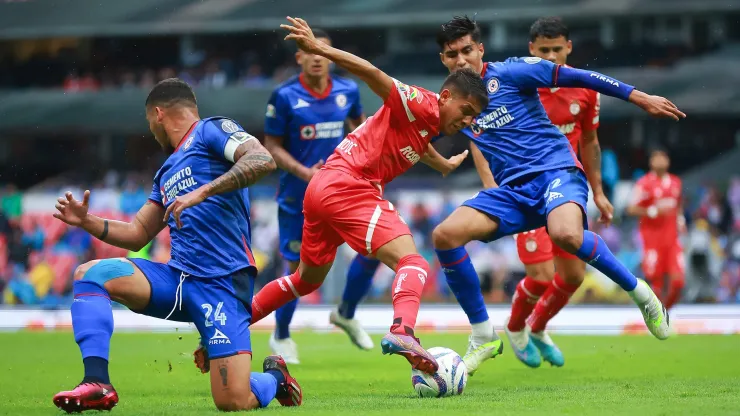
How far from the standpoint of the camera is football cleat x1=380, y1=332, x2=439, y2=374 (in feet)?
17.8

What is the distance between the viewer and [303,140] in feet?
30.5

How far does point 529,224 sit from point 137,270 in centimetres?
288

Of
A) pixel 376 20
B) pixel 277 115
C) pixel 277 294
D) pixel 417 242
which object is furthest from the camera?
pixel 376 20

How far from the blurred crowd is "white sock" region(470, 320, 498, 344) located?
26.2 feet

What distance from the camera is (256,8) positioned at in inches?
924

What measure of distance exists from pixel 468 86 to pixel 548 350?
3.01 metres

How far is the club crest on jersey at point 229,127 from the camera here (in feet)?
18.6

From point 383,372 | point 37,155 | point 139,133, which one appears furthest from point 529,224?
point 37,155

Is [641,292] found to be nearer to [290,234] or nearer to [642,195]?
[290,234]

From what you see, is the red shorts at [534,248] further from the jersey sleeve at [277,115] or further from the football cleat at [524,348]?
the jersey sleeve at [277,115]

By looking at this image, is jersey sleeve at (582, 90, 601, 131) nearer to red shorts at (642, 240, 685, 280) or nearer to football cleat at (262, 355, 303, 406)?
football cleat at (262, 355, 303, 406)

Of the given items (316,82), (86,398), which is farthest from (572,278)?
(86,398)

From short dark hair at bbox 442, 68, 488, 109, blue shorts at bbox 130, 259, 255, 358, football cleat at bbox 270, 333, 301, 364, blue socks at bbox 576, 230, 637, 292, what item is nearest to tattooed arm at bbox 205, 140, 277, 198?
blue shorts at bbox 130, 259, 255, 358

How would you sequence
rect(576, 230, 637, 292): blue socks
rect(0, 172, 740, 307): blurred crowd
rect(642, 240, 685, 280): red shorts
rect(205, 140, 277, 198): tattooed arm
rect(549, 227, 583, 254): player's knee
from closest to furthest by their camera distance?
rect(205, 140, 277, 198): tattooed arm → rect(549, 227, 583, 254): player's knee → rect(576, 230, 637, 292): blue socks → rect(642, 240, 685, 280): red shorts → rect(0, 172, 740, 307): blurred crowd
